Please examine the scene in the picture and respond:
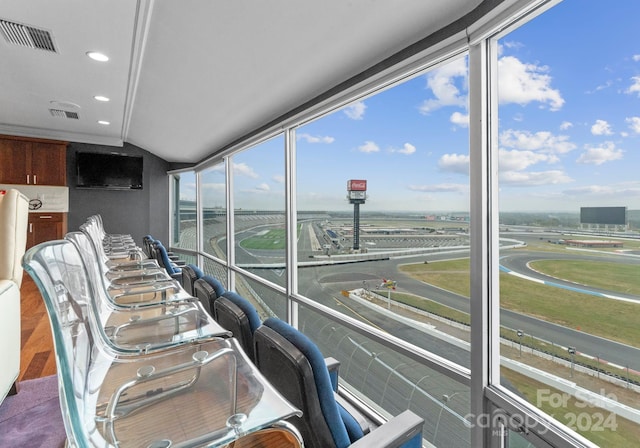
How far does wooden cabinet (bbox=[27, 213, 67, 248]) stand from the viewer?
5426 millimetres

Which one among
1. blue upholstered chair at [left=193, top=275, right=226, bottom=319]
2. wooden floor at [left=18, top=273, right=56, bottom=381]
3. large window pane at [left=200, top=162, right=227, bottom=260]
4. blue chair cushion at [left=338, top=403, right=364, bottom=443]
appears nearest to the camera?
blue chair cushion at [left=338, top=403, right=364, bottom=443]

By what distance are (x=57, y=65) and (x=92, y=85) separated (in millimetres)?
469

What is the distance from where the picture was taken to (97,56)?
2.77 meters

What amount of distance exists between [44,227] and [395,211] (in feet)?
20.3

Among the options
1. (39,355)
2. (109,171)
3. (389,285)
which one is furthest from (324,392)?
(109,171)

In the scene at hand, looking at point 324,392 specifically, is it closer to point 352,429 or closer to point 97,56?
point 352,429

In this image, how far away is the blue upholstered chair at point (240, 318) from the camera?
1.45 meters

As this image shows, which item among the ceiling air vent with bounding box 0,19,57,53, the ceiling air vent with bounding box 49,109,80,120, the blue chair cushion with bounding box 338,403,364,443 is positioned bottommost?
the blue chair cushion with bounding box 338,403,364,443

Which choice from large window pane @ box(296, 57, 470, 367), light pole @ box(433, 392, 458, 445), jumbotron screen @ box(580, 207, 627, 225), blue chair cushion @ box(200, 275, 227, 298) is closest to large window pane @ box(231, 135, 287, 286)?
large window pane @ box(296, 57, 470, 367)

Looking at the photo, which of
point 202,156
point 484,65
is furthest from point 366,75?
point 202,156

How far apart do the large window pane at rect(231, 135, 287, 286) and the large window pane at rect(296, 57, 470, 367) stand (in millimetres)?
382

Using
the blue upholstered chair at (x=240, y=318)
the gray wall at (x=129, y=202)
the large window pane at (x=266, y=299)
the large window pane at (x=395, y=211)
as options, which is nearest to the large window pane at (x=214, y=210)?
the gray wall at (x=129, y=202)

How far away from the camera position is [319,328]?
10.1 ft

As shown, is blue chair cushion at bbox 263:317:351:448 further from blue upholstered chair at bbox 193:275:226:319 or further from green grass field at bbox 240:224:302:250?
green grass field at bbox 240:224:302:250
